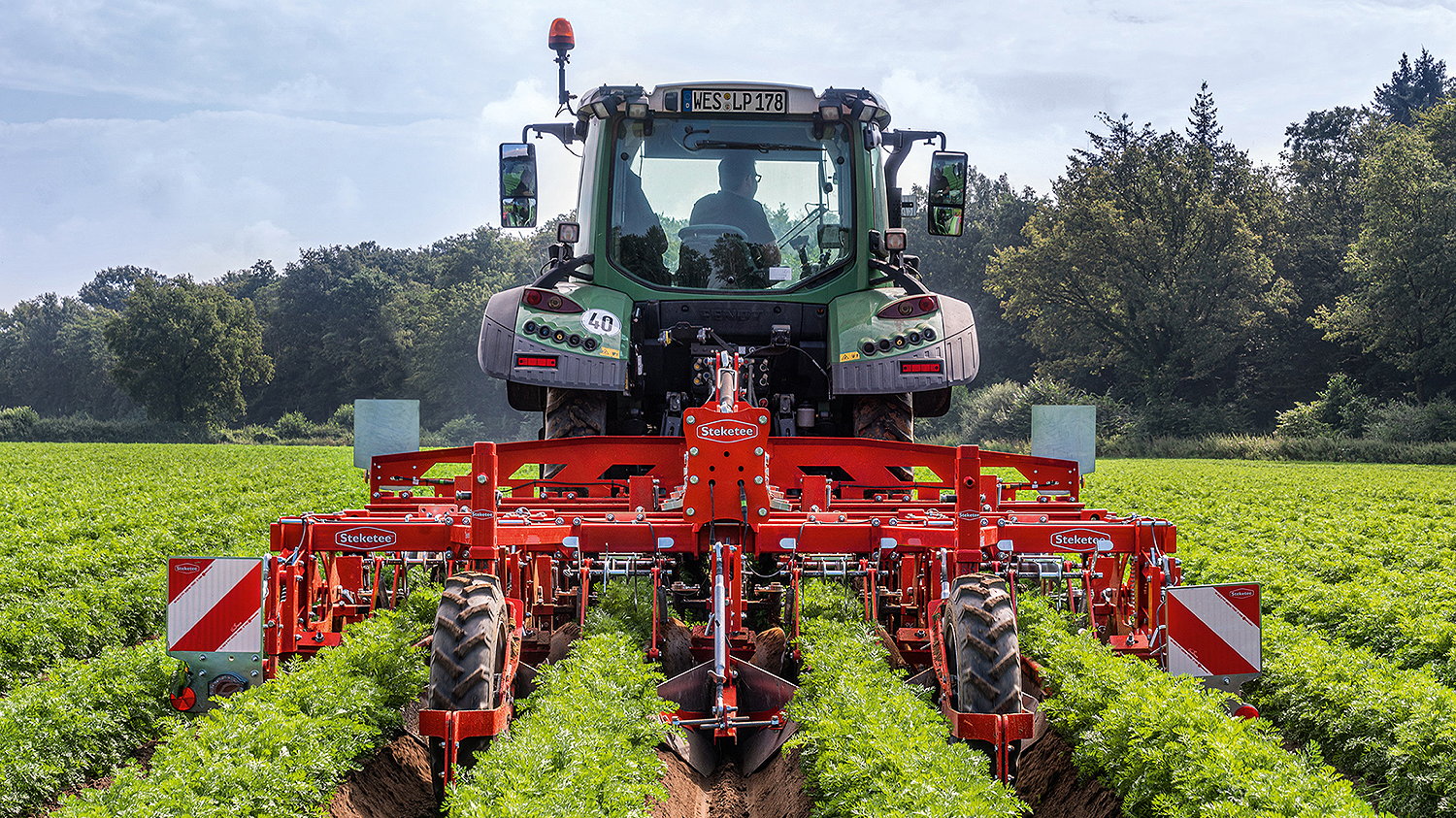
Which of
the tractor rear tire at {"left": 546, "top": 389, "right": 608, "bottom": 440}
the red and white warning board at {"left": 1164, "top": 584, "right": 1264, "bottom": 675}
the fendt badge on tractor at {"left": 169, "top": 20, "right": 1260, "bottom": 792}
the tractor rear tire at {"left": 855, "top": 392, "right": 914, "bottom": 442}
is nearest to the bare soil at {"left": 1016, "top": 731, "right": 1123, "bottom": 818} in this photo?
the fendt badge on tractor at {"left": 169, "top": 20, "right": 1260, "bottom": 792}

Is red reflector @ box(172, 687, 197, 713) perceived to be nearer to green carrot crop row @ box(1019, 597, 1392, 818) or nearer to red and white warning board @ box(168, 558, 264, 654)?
red and white warning board @ box(168, 558, 264, 654)

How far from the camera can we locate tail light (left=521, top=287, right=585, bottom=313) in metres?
7.36

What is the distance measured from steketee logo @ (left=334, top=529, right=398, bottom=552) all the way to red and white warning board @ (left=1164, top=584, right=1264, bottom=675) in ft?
11.8

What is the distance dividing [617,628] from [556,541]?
1356mm

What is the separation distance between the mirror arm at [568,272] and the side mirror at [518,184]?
0.38 metres

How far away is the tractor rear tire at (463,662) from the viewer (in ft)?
15.0

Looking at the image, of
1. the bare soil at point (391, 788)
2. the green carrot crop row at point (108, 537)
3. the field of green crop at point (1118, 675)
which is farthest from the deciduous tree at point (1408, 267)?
the bare soil at point (391, 788)

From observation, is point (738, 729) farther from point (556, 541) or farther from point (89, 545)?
point (89, 545)

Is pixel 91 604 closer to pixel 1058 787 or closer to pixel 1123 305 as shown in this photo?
pixel 1058 787

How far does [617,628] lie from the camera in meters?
6.50

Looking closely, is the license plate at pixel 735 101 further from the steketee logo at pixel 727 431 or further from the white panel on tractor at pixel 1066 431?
the steketee logo at pixel 727 431

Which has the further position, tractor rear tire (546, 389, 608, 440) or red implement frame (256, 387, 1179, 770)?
tractor rear tire (546, 389, 608, 440)

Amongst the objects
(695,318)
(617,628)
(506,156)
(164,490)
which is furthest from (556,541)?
(164,490)

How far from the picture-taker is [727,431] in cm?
530
